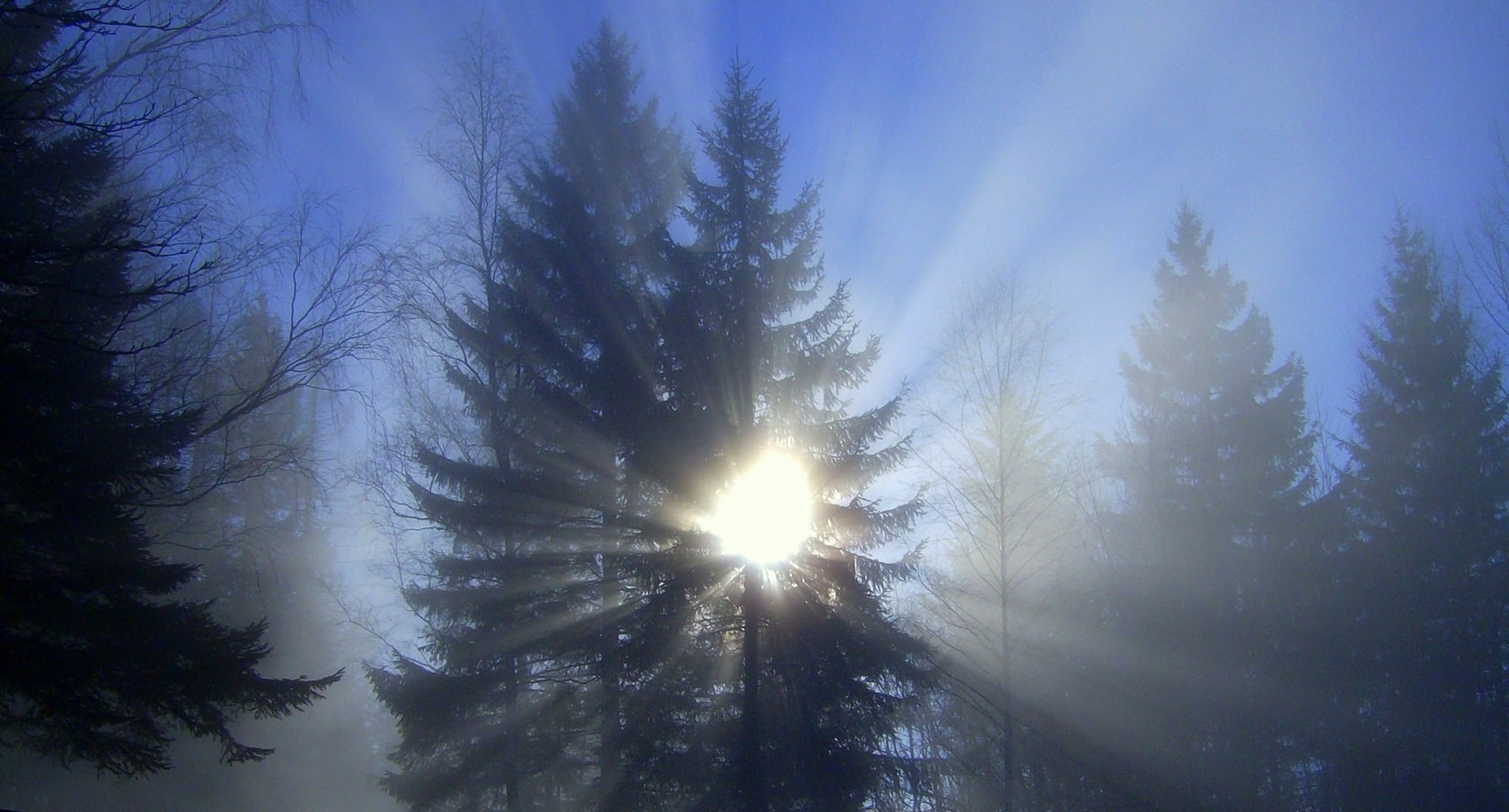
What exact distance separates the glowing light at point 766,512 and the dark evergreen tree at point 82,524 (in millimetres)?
4854

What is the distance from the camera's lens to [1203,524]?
18.8m

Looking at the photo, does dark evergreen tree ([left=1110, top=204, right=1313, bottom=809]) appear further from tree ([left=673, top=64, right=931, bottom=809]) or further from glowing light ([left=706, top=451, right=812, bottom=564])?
glowing light ([left=706, top=451, right=812, bottom=564])

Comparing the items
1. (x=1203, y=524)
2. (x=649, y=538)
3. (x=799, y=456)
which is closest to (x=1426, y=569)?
(x=1203, y=524)

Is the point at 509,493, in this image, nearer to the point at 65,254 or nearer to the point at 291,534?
the point at 65,254

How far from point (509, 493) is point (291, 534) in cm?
1224

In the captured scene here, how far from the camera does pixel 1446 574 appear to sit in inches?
810

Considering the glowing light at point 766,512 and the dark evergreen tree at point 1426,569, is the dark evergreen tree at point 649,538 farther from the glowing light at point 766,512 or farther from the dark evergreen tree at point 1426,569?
the dark evergreen tree at point 1426,569

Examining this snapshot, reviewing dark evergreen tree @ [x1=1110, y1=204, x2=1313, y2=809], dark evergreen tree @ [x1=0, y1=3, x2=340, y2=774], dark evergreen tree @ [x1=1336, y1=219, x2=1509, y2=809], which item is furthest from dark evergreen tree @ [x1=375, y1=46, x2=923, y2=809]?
dark evergreen tree @ [x1=1336, y1=219, x2=1509, y2=809]

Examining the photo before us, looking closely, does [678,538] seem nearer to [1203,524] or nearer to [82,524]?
[82,524]

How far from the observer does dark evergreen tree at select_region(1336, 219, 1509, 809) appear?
19125 millimetres

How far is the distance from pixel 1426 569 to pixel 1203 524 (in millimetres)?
7183

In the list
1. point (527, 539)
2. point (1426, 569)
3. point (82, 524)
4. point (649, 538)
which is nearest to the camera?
point (82, 524)

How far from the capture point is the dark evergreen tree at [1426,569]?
19125 mm

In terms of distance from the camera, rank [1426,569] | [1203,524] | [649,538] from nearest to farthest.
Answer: [649,538], [1203,524], [1426,569]
